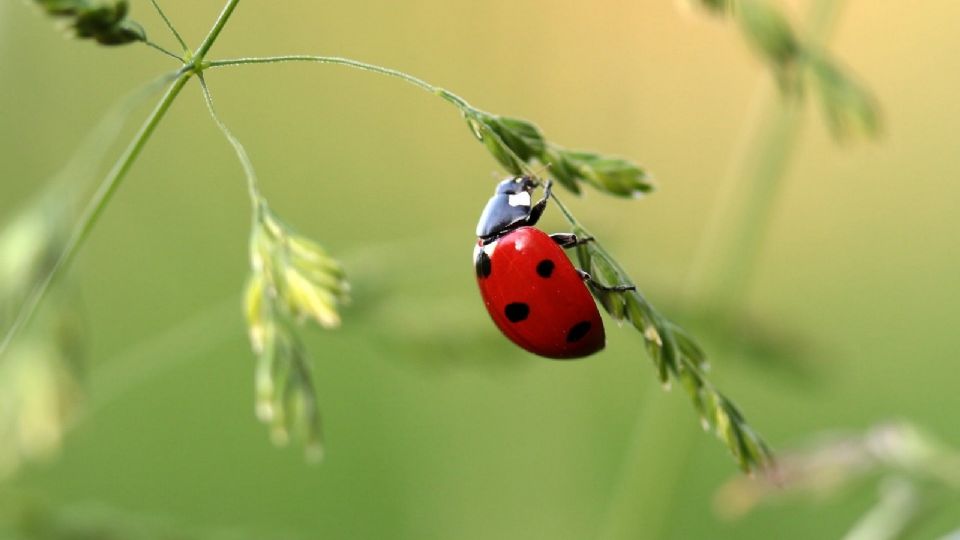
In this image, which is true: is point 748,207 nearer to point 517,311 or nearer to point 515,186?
point 515,186

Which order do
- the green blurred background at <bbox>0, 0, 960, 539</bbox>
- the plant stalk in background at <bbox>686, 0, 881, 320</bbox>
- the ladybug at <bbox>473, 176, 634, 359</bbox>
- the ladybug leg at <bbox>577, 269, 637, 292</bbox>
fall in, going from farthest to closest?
1. the green blurred background at <bbox>0, 0, 960, 539</bbox>
2. the plant stalk in background at <bbox>686, 0, 881, 320</bbox>
3. the ladybug at <bbox>473, 176, 634, 359</bbox>
4. the ladybug leg at <bbox>577, 269, 637, 292</bbox>

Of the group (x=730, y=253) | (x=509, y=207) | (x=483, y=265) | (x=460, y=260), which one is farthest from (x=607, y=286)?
(x=460, y=260)

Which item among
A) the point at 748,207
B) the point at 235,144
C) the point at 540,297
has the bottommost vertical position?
the point at 235,144

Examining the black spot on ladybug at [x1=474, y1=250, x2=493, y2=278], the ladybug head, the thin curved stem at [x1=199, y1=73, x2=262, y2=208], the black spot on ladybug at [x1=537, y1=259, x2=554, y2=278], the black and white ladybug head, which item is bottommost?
the thin curved stem at [x1=199, y1=73, x2=262, y2=208]

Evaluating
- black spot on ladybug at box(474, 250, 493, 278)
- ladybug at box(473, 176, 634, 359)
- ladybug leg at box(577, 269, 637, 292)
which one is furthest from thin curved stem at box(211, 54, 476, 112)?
black spot on ladybug at box(474, 250, 493, 278)

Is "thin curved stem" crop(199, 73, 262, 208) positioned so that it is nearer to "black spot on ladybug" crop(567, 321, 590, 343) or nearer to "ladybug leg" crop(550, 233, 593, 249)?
"ladybug leg" crop(550, 233, 593, 249)

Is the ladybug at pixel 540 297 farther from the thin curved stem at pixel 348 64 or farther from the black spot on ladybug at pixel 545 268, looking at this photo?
the thin curved stem at pixel 348 64

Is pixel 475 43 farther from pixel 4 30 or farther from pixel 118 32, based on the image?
pixel 118 32
